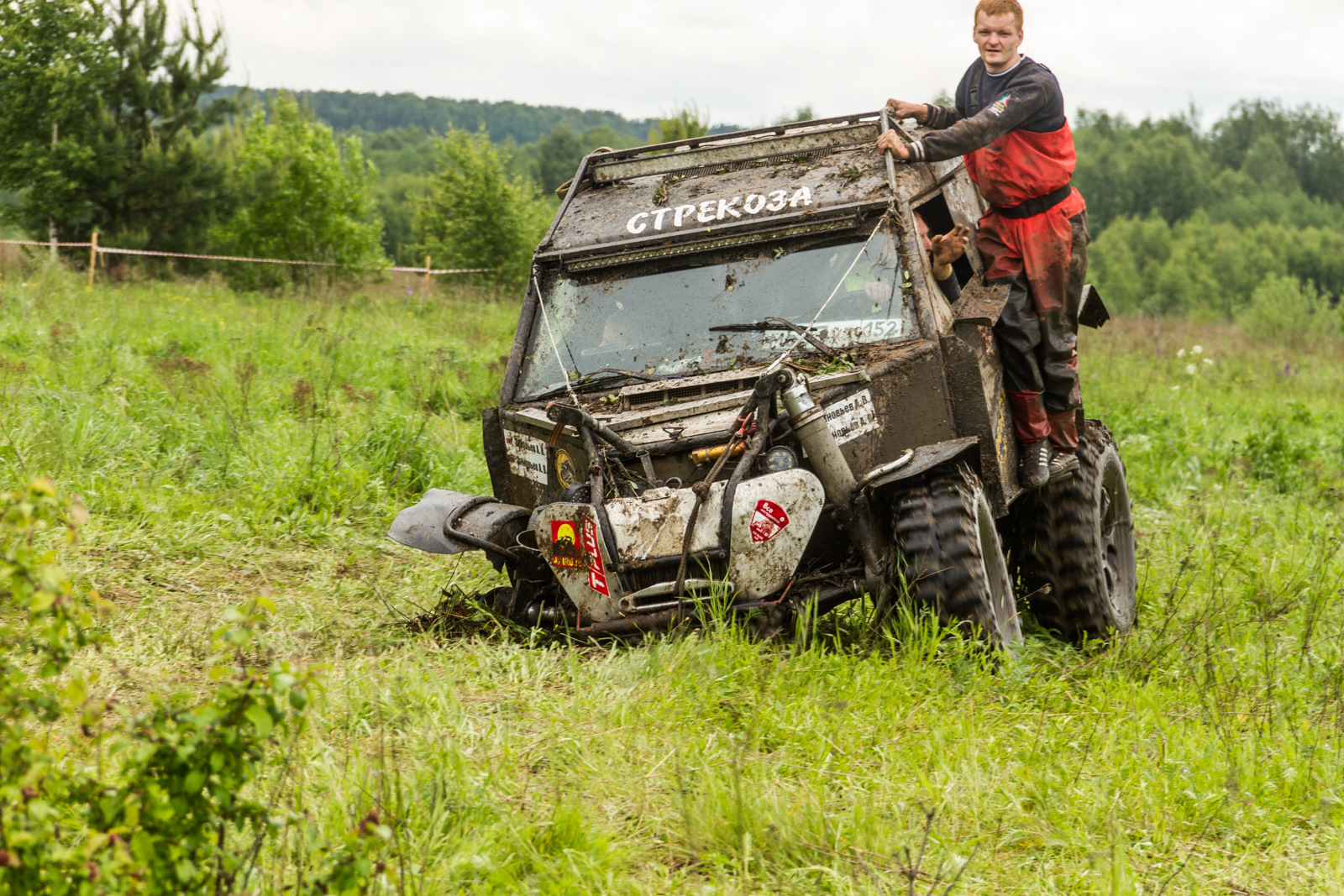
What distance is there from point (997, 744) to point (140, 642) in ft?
11.2

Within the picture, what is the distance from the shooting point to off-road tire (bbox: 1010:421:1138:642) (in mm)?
5684

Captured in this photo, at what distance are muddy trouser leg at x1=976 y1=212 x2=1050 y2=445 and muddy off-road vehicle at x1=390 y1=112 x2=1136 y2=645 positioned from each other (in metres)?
0.13

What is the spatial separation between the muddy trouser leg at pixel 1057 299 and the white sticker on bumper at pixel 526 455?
2.44 m

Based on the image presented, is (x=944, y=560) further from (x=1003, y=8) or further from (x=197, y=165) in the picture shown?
(x=197, y=165)

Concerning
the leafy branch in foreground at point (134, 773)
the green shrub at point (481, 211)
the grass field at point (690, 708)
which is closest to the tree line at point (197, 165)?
the green shrub at point (481, 211)

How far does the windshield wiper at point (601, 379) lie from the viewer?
512cm

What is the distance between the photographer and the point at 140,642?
4836mm

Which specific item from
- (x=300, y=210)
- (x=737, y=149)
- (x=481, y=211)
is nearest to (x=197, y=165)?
(x=300, y=210)

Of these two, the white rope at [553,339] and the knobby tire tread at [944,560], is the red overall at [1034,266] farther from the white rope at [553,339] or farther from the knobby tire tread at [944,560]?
the white rope at [553,339]

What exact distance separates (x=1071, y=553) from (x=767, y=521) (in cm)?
225

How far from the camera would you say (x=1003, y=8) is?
542 centimetres

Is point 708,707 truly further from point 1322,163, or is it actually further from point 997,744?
point 1322,163

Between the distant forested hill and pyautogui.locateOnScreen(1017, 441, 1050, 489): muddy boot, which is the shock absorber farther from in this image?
the distant forested hill

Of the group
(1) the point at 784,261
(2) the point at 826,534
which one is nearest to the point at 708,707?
(2) the point at 826,534
